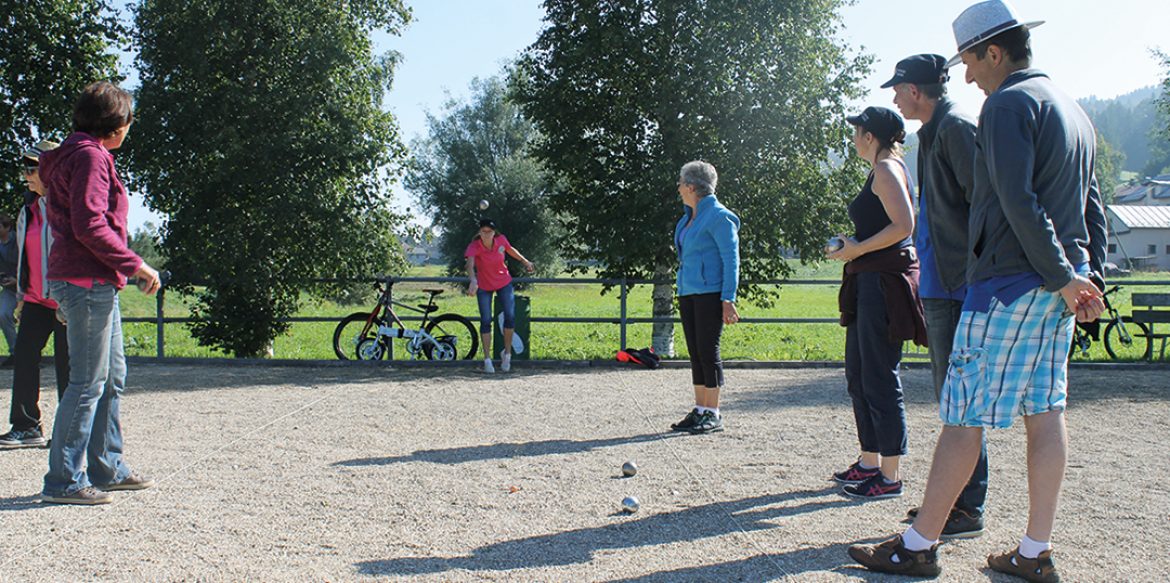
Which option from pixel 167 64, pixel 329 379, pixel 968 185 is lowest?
pixel 329 379

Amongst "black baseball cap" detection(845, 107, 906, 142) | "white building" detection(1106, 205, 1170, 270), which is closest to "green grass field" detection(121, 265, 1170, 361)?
"black baseball cap" detection(845, 107, 906, 142)

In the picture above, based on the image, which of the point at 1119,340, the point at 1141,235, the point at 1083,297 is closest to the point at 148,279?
the point at 1083,297

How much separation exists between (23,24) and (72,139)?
998 centimetres

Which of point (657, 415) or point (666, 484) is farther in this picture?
point (657, 415)

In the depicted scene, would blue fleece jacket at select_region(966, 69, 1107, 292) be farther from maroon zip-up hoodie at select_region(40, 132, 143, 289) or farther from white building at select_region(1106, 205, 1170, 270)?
white building at select_region(1106, 205, 1170, 270)

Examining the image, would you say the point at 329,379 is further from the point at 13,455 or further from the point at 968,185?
the point at 968,185

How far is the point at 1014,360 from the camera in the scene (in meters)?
3.38

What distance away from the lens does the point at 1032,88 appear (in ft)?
10.9

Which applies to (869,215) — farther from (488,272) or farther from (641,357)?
(641,357)

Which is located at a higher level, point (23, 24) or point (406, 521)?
point (23, 24)

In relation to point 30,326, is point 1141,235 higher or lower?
higher

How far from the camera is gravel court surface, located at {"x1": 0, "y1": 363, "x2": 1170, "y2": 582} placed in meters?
3.89

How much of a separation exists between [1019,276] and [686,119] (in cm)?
1030

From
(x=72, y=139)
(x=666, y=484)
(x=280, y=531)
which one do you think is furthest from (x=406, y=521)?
(x=72, y=139)
